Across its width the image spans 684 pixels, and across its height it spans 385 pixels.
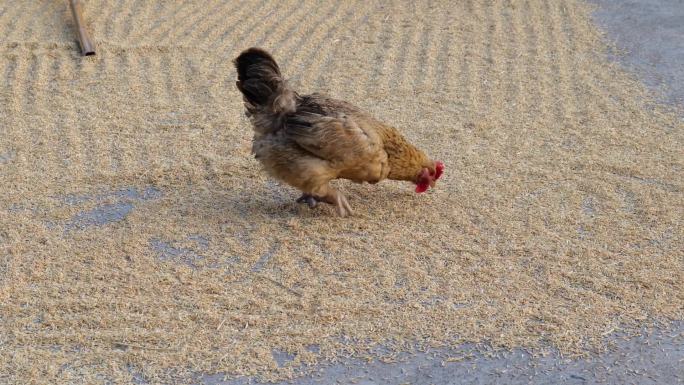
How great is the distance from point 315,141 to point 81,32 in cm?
432

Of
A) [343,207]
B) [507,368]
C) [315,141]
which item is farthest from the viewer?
[343,207]

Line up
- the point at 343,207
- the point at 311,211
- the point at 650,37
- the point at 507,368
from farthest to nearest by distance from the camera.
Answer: the point at 650,37
the point at 311,211
the point at 343,207
the point at 507,368

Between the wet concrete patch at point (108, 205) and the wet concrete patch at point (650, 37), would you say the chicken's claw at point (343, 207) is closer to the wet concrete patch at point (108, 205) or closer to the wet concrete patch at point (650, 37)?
the wet concrete patch at point (108, 205)

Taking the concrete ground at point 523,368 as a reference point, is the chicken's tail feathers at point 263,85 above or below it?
above

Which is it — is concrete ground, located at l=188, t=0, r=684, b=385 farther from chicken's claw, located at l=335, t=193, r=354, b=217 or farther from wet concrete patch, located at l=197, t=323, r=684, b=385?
chicken's claw, located at l=335, t=193, r=354, b=217

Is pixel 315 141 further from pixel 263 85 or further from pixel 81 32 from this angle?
pixel 81 32

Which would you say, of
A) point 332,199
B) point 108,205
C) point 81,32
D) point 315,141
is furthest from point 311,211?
point 81,32

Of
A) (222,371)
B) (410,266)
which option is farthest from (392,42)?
(222,371)

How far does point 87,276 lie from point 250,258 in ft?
2.97

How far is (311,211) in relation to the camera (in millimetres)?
5336

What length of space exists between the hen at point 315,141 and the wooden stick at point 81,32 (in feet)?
10.9

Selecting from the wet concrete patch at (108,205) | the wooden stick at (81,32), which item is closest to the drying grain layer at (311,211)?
the wet concrete patch at (108,205)

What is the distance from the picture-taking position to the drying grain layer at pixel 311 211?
4008mm

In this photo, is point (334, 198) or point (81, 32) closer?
point (334, 198)
